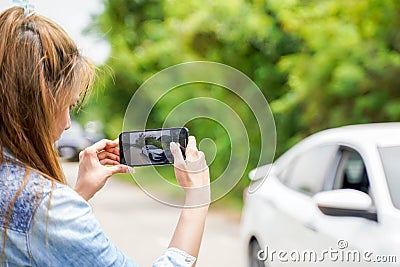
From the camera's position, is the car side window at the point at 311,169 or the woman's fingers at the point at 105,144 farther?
the car side window at the point at 311,169

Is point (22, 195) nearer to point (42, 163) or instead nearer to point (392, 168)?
point (42, 163)

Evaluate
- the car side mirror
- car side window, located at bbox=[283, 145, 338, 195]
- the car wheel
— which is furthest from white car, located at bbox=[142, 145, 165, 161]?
the car wheel

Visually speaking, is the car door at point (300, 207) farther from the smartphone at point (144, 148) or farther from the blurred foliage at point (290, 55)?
the blurred foliage at point (290, 55)

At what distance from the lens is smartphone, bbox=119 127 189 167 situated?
1.60 meters

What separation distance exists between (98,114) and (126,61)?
62.5 inches

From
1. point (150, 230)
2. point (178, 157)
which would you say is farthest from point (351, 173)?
point (150, 230)

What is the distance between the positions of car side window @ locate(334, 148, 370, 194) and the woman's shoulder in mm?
2329

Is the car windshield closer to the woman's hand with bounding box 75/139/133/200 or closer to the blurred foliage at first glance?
the woman's hand with bounding box 75/139/133/200

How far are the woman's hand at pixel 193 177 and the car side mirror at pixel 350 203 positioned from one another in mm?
1792

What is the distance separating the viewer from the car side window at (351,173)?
343 centimetres

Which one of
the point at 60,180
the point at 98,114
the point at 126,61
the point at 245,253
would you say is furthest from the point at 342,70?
the point at 60,180

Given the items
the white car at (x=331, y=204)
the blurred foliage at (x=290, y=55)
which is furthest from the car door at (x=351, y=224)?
the blurred foliage at (x=290, y=55)

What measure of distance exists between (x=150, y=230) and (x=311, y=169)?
158 inches

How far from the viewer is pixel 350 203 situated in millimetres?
3092
